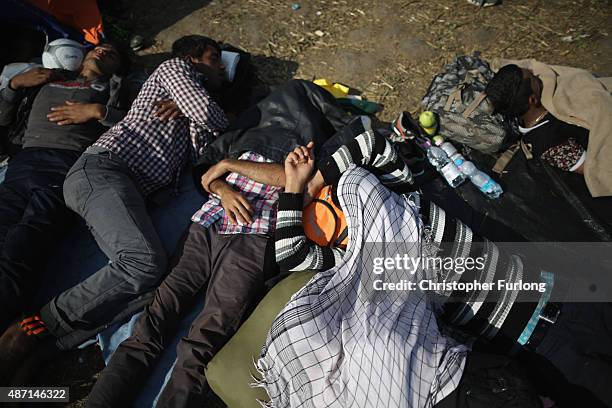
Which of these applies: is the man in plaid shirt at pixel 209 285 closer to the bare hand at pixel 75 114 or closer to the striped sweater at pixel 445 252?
the striped sweater at pixel 445 252

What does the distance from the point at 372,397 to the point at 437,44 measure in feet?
15.6

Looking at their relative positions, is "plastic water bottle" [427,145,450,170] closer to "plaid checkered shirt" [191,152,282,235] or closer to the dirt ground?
the dirt ground

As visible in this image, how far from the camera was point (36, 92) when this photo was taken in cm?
456

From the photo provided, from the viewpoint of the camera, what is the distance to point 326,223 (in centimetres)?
303

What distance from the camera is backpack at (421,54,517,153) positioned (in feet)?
13.2

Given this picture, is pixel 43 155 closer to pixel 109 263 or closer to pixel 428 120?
pixel 109 263

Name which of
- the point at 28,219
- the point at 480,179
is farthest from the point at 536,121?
the point at 28,219

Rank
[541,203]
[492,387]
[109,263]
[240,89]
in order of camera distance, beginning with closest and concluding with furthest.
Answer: [492,387] → [109,263] → [541,203] → [240,89]

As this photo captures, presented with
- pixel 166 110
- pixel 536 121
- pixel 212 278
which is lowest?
pixel 212 278

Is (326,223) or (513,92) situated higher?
(513,92)

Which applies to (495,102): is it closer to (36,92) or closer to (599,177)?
(599,177)

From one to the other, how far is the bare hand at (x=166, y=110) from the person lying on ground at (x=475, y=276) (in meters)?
1.60

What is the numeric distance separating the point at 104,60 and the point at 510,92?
15.4 feet

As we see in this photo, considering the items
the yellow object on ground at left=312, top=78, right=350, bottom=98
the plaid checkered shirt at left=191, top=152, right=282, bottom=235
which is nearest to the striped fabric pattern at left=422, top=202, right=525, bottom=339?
the plaid checkered shirt at left=191, top=152, right=282, bottom=235
